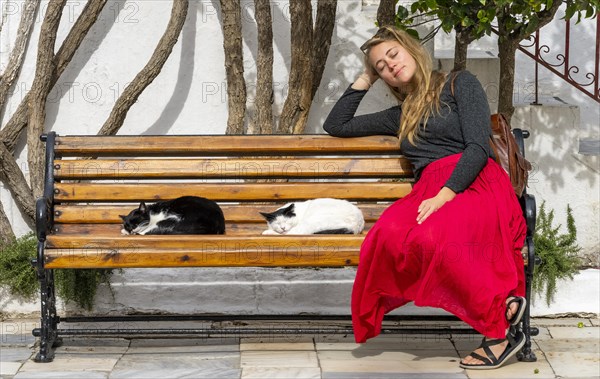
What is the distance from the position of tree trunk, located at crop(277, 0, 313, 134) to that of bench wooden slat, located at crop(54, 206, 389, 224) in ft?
3.12

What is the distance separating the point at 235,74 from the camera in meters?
5.73

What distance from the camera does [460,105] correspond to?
442 centimetres

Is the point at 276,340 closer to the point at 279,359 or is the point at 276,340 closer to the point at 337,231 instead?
the point at 279,359

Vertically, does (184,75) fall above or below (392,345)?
above

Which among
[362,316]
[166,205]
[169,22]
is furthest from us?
[169,22]

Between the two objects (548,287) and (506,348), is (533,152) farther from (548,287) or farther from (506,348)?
(506,348)

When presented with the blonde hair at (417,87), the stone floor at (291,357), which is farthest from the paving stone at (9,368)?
the blonde hair at (417,87)

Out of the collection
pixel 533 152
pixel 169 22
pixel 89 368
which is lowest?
pixel 89 368

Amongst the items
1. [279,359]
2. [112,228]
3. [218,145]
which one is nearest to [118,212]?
[112,228]

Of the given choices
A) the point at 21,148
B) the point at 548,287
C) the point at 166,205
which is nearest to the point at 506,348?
the point at 548,287

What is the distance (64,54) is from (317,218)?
207 cm

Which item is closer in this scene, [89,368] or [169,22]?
[89,368]

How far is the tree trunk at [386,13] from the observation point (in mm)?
5504

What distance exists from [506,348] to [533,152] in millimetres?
1766
